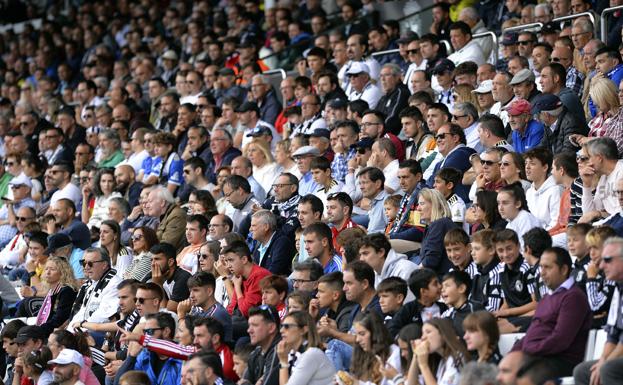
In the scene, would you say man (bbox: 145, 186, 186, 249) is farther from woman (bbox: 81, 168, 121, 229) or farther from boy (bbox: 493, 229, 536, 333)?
boy (bbox: 493, 229, 536, 333)

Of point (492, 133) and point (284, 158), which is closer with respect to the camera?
point (492, 133)

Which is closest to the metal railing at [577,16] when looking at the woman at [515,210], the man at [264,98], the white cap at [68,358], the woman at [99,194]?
the man at [264,98]

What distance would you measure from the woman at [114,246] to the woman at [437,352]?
5.01 meters

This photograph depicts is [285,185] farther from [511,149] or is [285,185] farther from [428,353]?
[428,353]

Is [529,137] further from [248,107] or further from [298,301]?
[248,107]

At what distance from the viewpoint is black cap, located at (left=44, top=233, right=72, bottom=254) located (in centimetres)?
1289

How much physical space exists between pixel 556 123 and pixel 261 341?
3680mm

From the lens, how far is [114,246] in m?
12.4

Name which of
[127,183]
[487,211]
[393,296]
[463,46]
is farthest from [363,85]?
[393,296]

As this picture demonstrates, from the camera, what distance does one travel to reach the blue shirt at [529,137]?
11234mm

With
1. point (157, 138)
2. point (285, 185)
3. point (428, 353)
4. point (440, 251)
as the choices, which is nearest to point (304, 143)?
point (285, 185)

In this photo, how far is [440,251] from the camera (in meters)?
9.70

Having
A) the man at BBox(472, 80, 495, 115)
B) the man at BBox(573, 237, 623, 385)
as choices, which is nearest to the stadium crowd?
the man at BBox(573, 237, 623, 385)

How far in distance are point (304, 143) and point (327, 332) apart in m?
4.66
